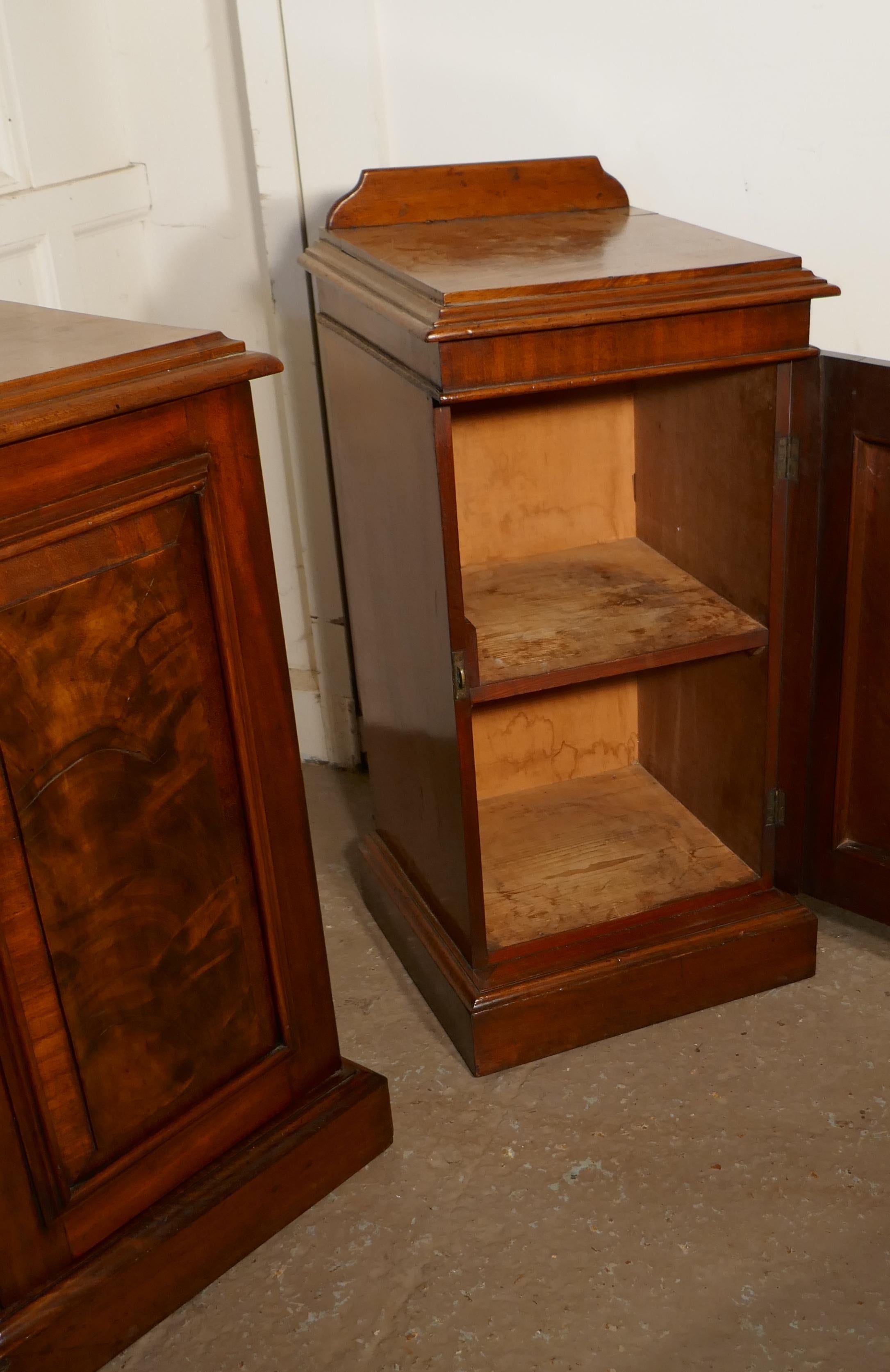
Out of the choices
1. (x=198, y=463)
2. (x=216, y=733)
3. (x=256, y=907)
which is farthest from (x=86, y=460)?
(x=256, y=907)

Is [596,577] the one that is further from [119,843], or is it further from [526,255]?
[119,843]

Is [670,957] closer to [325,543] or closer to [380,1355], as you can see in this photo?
[380,1355]

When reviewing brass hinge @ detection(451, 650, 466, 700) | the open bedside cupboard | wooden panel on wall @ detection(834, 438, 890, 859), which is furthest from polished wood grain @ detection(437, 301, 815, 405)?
brass hinge @ detection(451, 650, 466, 700)

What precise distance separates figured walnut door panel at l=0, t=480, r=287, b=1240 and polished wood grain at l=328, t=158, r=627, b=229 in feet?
2.66

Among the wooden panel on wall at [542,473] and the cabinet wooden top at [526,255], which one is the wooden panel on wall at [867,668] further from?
the wooden panel on wall at [542,473]

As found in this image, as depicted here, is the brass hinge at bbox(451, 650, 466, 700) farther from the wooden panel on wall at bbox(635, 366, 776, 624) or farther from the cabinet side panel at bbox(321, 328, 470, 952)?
the wooden panel on wall at bbox(635, 366, 776, 624)

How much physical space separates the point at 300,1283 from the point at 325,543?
1.44 m

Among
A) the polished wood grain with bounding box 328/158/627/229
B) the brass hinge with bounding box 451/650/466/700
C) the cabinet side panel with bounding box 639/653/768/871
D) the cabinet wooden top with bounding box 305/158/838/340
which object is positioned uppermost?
the polished wood grain with bounding box 328/158/627/229

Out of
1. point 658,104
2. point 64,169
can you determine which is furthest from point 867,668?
point 64,169

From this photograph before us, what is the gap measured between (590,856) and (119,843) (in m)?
0.98

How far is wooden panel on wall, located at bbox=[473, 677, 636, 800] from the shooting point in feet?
7.89

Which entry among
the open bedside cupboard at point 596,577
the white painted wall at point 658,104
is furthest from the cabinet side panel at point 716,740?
the white painted wall at point 658,104

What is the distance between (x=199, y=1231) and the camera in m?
1.58

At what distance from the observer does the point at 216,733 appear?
1.51 metres
